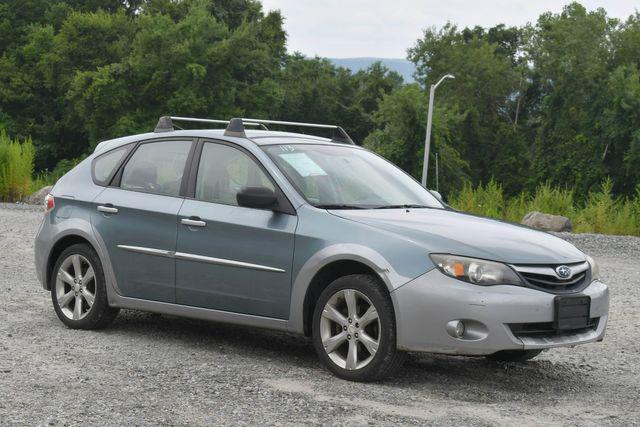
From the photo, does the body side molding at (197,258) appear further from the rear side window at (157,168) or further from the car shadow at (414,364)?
the car shadow at (414,364)

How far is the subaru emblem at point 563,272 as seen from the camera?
271 inches

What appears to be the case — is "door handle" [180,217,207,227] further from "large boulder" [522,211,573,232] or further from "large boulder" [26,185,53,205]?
"large boulder" [26,185,53,205]

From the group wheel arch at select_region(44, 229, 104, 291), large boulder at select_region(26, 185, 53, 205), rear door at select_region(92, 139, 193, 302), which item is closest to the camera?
rear door at select_region(92, 139, 193, 302)

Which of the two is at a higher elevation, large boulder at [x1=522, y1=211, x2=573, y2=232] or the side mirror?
the side mirror

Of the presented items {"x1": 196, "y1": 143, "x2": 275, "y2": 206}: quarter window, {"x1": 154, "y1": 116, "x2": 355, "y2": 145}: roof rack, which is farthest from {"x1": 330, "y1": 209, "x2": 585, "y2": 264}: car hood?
{"x1": 154, "y1": 116, "x2": 355, "y2": 145}: roof rack

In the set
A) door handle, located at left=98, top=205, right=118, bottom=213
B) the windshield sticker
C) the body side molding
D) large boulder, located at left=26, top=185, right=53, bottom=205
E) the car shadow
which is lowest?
large boulder, located at left=26, top=185, right=53, bottom=205

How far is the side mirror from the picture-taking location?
7.41 meters

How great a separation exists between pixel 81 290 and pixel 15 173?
17955 millimetres

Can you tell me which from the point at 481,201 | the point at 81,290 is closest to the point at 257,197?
the point at 81,290

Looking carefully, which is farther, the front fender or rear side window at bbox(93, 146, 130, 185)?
rear side window at bbox(93, 146, 130, 185)

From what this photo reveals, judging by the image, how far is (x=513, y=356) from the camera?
811 centimetres

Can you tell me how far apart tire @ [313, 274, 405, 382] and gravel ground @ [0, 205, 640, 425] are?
4.5 inches

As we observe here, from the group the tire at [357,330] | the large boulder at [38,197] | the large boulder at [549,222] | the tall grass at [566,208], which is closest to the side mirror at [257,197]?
the tire at [357,330]

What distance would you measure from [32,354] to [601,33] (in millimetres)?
77968
